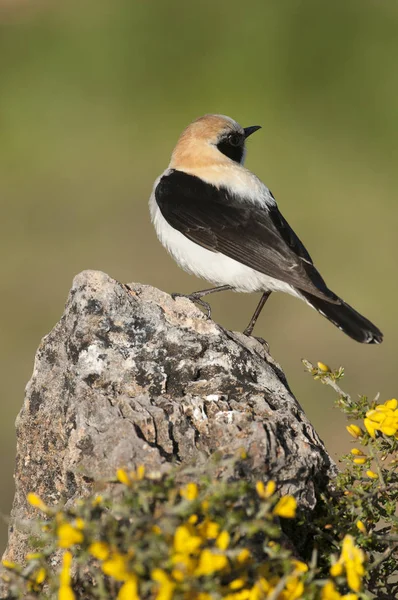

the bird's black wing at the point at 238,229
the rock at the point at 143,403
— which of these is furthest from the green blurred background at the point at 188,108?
the rock at the point at 143,403

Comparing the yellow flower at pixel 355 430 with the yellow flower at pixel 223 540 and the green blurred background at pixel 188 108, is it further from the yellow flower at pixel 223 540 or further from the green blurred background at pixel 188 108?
the green blurred background at pixel 188 108

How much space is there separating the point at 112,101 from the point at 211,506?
15.7 metres

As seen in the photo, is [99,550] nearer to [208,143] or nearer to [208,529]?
[208,529]

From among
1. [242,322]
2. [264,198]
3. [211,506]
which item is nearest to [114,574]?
[211,506]

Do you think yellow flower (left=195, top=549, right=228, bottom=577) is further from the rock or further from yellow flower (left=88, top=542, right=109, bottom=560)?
the rock

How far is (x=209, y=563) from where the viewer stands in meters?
2.18

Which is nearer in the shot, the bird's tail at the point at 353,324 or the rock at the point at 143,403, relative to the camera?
the rock at the point at 143,403

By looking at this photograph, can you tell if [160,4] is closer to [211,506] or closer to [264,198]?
[264,198]

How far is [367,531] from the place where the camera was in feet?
10.1

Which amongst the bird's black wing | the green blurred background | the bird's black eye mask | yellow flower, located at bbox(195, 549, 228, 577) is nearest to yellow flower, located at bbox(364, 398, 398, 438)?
yellow flower, located at bbox(195, 549, 228, 577)

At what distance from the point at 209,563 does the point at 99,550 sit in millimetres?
254

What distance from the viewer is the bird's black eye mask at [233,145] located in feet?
20.3

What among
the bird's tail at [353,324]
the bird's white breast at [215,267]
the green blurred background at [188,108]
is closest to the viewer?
the bird's tail at [353,324]

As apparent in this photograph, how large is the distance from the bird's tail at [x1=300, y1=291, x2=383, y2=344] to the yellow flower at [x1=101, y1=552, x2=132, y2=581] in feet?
8.82
